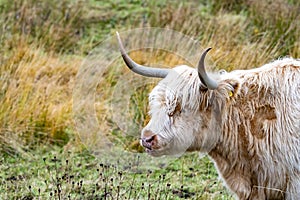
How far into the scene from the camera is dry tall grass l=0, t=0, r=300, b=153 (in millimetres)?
7695

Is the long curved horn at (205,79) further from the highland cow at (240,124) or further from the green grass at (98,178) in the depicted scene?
the green grass at (98,178)

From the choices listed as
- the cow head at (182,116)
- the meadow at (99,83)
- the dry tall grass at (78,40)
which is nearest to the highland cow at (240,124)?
the cow head at (182,116)

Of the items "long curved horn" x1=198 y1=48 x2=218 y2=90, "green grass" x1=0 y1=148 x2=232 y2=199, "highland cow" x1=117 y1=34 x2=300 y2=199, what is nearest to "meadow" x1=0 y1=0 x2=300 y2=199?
"green grass" x1=0 y1=148 x2=232 y2=199

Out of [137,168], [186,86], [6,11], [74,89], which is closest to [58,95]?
[74,89]

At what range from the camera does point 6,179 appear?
21.2 feet

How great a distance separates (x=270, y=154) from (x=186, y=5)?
653cm

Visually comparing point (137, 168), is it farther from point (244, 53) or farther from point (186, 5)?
point (186, 5)

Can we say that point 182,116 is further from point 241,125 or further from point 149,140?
point 241,125

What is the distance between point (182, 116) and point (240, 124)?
0.36 metres

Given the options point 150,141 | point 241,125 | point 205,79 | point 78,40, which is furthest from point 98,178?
point 78,40

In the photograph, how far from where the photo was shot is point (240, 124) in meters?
4.76

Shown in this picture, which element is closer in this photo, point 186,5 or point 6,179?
point 6,179

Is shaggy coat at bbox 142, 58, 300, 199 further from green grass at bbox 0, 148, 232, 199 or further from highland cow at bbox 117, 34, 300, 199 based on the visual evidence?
green grass at bbox 0, 148, 232, 199

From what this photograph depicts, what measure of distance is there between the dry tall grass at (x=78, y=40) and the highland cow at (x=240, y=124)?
2711 millimetres
